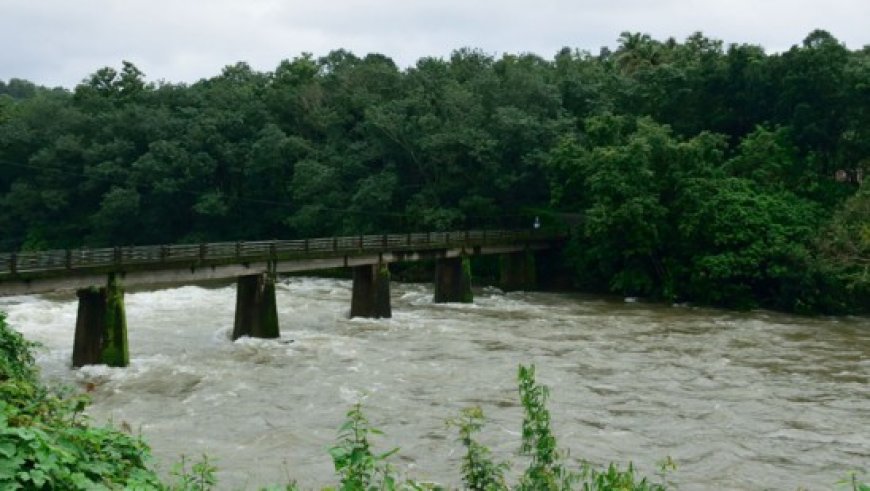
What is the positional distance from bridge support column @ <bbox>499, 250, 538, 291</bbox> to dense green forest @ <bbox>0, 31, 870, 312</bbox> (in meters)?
2.51

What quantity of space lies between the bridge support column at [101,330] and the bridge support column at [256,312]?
6.03m

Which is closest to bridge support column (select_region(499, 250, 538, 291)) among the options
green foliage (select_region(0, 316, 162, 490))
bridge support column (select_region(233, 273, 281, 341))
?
bridge support column (select_region(233, 273, 281, 341))

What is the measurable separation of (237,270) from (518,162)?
2664cm

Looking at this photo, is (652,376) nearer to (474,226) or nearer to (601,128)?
(601,128)

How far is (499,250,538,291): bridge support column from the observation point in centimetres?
5197

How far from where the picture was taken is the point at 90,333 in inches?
1060

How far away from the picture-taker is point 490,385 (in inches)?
979

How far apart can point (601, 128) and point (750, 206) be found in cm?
1008

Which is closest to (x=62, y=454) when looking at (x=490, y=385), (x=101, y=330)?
(x=490, y=385)

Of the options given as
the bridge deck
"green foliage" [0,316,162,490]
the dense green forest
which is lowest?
"green foliage" [0,316,162,490]

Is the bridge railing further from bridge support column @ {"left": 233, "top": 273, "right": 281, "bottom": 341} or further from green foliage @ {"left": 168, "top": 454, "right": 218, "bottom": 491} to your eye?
green foliage @ {"left": 168, "top": 454, "right": 218, "bottom": 491}

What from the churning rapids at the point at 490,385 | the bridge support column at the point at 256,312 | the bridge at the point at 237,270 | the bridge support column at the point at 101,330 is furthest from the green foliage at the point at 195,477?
the bridge support column at the point at 256,312

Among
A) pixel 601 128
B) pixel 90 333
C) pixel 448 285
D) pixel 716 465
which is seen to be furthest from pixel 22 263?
pixel 601 128

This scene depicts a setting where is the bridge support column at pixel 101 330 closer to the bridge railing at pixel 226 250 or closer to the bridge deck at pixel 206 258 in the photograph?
the bridge deck at pixel 206 258
